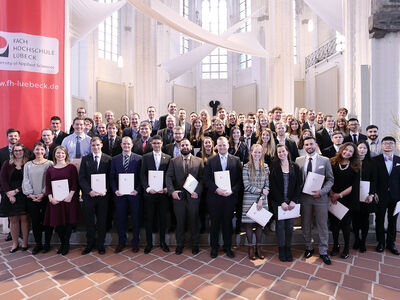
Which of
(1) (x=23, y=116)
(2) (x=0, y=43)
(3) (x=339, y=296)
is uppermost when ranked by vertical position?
(2) (x=0, y=43)

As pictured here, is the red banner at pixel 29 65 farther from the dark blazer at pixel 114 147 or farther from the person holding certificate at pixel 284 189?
the person holding certificate at pixel 284 189

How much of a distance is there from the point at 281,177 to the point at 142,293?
7.12 ft

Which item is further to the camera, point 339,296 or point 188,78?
point 188,78

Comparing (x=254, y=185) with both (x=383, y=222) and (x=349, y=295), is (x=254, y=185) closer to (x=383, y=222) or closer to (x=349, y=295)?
(x=349, y=295)

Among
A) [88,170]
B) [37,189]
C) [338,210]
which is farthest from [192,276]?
[37,189]

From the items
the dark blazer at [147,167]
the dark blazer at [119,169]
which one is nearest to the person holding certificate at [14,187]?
the dark blazer at [119,169]

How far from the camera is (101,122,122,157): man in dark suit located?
4.71 m

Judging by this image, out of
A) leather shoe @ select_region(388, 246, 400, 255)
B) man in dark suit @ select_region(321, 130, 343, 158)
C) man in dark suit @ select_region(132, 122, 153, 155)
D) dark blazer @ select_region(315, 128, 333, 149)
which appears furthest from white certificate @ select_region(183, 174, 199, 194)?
leather shoe @ select_region(388, 246, 400, 255)

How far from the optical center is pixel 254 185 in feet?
12.5

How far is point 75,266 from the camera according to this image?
359 cm

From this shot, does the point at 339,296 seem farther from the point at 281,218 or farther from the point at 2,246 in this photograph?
the point at 2,246

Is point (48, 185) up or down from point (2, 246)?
up

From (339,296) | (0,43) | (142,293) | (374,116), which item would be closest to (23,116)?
(0,43)

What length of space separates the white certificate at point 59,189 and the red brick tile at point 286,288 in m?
2.95
